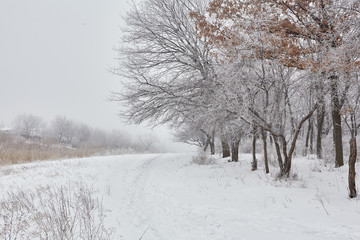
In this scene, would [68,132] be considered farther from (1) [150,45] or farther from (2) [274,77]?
(2) [274,77]

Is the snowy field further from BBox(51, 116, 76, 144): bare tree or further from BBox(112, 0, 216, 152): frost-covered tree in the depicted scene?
BBox(51, 116, 76, 144): bare tree

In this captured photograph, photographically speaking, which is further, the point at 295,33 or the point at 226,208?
the point at 295,33

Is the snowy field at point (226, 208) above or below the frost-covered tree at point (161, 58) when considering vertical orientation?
below

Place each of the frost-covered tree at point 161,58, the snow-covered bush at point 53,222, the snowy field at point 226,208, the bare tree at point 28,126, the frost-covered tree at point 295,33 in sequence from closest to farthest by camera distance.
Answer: the snow-covered bush at point 53,222, the snowy field at point 226,208, the frost-covered tree at point 295,33, the frost-covered tree at point 161,58, the bare tree at point 28,126

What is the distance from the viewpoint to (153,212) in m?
4.57

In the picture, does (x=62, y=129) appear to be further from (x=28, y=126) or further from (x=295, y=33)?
(x=295, y=33)

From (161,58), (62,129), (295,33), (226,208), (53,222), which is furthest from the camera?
(62,129)

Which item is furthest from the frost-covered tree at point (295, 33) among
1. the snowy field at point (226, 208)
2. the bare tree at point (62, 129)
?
the bare tree at point (62, 129)

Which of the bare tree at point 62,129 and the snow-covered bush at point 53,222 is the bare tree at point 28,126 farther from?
the snow-covered bush at point 53,222

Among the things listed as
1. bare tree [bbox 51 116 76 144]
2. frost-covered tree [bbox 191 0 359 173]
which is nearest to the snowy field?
frost-covered tree [bbox 191 0 359 173]

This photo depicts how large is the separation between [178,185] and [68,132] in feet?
182

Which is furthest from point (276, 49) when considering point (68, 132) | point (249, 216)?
point (68, 132)

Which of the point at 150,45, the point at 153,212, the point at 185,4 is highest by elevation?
the point at 185,4

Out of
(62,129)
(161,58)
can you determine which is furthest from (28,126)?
(161,58)
